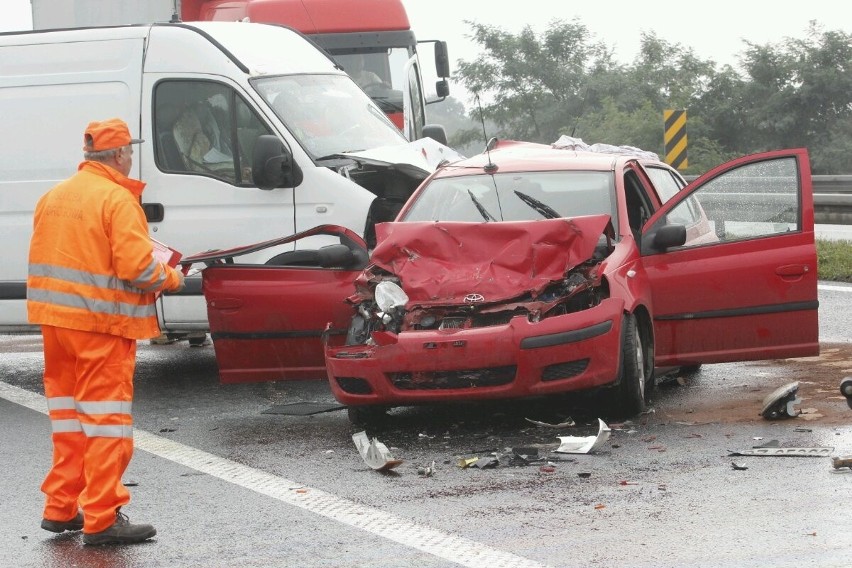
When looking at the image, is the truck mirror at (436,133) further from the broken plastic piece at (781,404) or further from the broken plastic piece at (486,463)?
the broken plastic piece at (486,463)

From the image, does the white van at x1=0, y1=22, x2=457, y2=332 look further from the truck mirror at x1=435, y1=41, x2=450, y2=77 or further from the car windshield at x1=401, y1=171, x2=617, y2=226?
the truck mirror at x1=435, y1=41, x2=450, y2=77

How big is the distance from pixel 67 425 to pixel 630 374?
3.24 m

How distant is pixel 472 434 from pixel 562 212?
161 cm

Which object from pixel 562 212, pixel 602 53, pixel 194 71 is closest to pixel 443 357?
pixel 562 212

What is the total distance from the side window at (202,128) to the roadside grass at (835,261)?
6486 millimetres

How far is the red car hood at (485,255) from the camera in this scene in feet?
26.4

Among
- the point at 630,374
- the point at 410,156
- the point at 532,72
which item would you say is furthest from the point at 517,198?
the point at 532,72

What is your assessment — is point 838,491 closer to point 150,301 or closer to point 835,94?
point 150,301

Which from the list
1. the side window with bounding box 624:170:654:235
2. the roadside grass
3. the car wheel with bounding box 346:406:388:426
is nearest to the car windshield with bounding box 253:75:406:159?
the side window with bounding box 624:170:654:235

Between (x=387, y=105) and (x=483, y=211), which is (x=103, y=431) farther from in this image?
(x=387, y=105)

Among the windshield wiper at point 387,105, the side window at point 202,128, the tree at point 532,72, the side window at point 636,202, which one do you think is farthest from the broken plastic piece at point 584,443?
the tree at point 532,72

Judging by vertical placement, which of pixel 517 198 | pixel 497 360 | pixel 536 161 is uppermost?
pixel 536 161

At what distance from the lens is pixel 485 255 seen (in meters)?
8.23

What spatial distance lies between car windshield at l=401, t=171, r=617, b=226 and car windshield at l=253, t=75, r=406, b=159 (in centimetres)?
120
